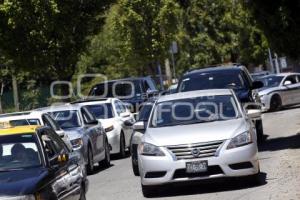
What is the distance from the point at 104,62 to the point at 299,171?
1900 inches

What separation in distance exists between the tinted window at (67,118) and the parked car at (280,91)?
Answer: 17047 millimetres

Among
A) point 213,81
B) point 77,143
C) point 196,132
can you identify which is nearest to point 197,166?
point 196,132

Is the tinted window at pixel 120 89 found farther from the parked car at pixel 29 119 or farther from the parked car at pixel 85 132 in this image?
the parked car at pixel 29 119

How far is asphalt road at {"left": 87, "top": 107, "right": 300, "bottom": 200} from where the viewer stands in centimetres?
1218

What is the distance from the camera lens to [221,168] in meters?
12.4

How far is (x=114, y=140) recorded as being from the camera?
2145 cm

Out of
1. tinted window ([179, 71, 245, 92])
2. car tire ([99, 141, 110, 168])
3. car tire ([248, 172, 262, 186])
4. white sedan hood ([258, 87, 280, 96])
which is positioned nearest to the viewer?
car tire ([248, 172, 262, 186])

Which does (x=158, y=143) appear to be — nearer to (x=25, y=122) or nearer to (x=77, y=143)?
(x=25, y=122)

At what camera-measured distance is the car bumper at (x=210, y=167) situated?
12.4 m

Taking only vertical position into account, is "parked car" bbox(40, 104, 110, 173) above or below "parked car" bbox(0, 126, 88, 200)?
below

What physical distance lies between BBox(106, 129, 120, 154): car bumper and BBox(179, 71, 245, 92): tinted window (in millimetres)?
3175

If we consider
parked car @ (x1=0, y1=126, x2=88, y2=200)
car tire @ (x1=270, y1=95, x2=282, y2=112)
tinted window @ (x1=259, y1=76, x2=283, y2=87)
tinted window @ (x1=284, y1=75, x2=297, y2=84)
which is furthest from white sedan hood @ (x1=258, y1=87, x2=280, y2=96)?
parked car @ (x1=0, y1=126, x2=88, y2=200)

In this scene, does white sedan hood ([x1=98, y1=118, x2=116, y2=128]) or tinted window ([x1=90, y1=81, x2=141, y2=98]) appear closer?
white sedan hood ([x1=98, y1=118, x2=116, y2=128])

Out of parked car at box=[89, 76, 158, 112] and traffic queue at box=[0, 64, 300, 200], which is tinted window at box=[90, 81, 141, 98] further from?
traffic queue at box=[0, 64, 300, 200]
